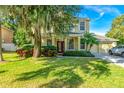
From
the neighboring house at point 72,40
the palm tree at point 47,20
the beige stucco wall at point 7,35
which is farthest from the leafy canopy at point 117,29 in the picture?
the palm tree at point 47,20

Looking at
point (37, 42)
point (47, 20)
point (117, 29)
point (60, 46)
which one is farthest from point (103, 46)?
point (47, 20)

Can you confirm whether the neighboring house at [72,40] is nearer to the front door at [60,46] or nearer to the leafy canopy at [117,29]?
the front door at [60,46]

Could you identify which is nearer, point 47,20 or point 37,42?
point 47,20

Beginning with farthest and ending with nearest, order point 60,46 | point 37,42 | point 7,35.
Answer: point 7,35, point 60,46, point 37,42

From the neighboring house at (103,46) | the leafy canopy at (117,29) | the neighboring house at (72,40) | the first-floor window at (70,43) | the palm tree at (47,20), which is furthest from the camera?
the leafy canopy at (117,29)

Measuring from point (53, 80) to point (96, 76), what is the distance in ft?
8.19

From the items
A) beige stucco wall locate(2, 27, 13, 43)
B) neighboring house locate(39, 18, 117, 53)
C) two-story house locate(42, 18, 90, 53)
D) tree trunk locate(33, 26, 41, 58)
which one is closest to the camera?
tree trunk locate(33, 26, 41, 58)

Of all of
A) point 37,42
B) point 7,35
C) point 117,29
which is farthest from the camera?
point 117,29

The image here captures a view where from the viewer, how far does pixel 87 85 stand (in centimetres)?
1080

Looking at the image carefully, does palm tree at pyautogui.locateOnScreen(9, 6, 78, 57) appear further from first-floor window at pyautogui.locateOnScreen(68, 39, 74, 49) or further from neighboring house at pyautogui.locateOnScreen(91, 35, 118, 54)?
neighboring house at pyautogui.locateOnScreen(91, 35, 118, 54)

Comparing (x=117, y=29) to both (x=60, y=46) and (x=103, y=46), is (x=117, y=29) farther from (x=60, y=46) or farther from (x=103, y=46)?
(x=60, y=46)

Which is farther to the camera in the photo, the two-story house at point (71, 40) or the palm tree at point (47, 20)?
the two-story house at point (71, 40)

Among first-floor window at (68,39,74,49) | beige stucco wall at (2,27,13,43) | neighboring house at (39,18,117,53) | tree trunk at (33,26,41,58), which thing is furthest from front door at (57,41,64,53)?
beige stucco wall at (2,27,13,43)
